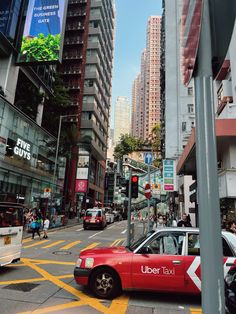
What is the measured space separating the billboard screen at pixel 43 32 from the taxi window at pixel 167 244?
26.1 m

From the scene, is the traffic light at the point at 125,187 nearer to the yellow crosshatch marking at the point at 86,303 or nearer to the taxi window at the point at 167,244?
the yellow crosshatch marking at the point at 86,303

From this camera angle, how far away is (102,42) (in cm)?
6256

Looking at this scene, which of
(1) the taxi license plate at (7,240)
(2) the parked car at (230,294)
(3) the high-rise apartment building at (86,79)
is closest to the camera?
(2) the parked car at (230,294)

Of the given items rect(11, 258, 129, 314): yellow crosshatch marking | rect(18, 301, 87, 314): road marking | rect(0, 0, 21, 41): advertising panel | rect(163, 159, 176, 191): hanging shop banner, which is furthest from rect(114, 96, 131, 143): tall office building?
rect(18, 301, 87, 314): road marking

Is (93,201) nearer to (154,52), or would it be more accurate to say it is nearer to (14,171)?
(14,171)

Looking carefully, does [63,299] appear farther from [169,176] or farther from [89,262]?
[169,176]

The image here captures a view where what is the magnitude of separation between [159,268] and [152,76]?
341 ft

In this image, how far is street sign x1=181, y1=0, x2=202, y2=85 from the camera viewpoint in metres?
1.81

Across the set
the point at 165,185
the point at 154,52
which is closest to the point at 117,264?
the point at 165,185

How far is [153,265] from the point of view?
19.7ft

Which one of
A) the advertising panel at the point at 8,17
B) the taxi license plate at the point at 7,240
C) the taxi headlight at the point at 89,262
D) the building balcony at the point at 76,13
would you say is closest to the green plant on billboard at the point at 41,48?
the advertising panel at the point at 8,17

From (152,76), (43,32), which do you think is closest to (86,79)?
(43,32)

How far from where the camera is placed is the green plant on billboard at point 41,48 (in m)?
28.4

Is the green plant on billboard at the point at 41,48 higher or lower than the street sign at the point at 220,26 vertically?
higher
